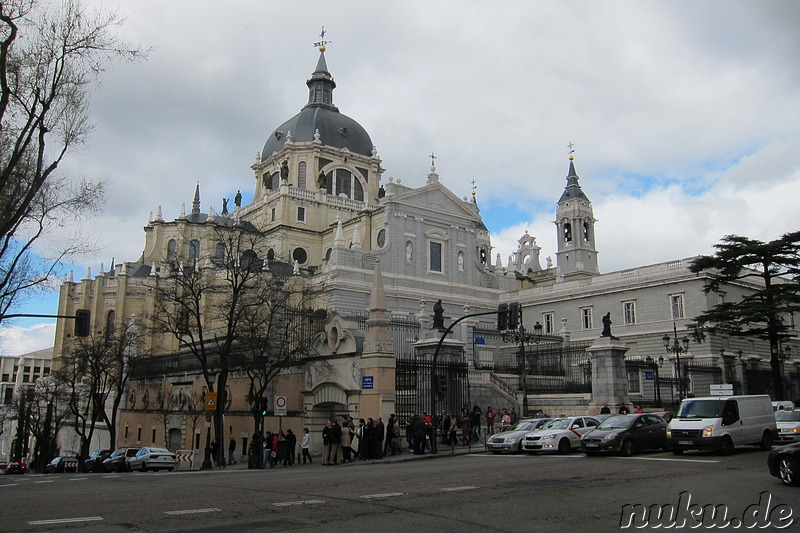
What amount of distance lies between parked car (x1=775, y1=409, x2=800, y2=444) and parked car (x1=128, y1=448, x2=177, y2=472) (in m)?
22.6

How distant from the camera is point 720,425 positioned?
18.0 m

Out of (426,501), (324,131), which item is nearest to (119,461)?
(426,501)

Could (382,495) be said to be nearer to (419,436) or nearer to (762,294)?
(419,436)

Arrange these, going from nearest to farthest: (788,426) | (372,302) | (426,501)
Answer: (426,501), (788,426), (372,302)

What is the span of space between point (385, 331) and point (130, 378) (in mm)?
27564

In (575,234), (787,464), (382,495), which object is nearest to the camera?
(382,495)

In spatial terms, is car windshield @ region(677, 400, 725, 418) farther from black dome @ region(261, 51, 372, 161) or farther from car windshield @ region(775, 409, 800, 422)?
black dome @ region(261, 51, 372, 161)

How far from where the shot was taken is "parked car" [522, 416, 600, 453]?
68.6ft

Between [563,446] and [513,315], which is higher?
[513,315]

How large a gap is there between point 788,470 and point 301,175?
61987mm

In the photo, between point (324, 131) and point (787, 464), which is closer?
point (787, 464)

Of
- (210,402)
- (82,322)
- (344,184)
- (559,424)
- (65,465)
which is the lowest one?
(65,465)

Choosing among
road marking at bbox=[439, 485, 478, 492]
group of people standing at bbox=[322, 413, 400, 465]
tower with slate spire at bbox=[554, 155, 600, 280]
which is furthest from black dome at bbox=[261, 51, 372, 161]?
road marking at bbox=[439, 485, 478, 492]

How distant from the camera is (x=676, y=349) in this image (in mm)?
35406
